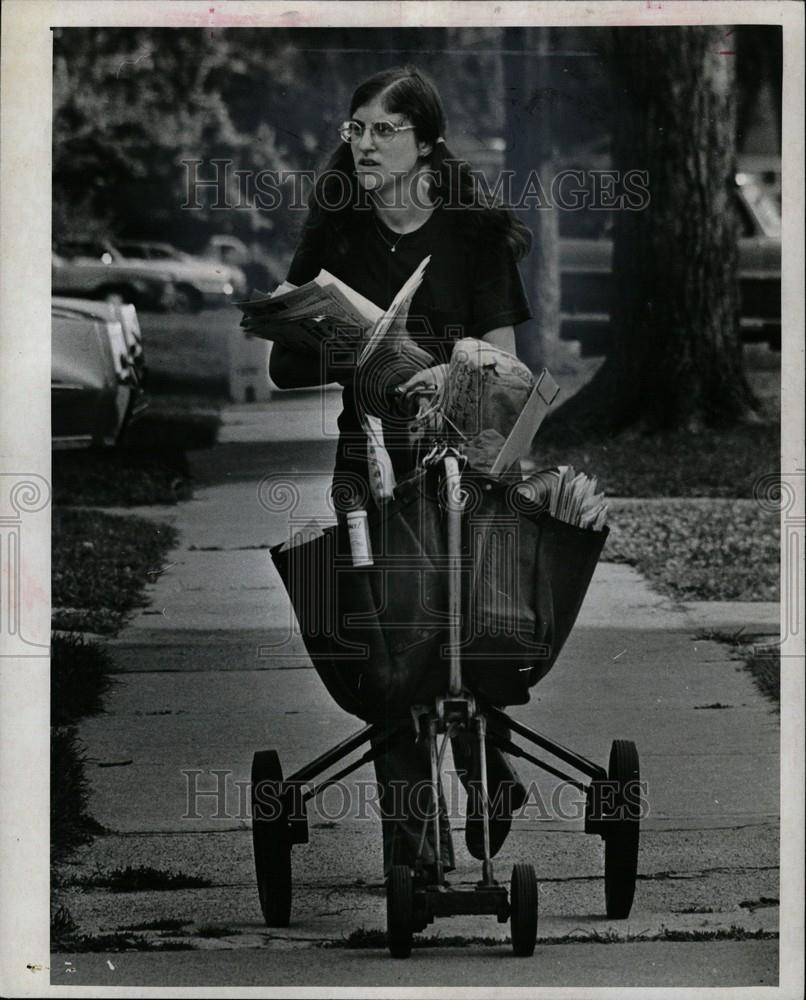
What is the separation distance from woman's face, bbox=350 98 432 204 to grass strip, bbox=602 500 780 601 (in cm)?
112

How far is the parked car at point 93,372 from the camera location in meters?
5.19

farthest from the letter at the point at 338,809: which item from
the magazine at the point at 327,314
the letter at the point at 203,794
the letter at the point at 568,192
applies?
the letter at the point at 568,192

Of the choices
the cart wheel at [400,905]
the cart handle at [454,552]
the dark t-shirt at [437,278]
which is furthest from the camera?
the dark t-shirt at [437,278]

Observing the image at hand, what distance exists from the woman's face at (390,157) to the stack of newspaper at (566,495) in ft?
2.89

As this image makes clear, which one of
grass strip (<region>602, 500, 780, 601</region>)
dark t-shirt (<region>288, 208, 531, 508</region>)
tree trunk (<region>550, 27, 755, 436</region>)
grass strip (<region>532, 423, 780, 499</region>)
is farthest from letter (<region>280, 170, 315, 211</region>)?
grass strip (<region>602, 500, 780, 601</region>)

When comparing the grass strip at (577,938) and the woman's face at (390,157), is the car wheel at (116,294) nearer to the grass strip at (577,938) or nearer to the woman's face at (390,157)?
the woman's face at (390,157)

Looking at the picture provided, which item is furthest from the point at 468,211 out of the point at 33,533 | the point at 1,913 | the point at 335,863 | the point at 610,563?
the point at 1,913

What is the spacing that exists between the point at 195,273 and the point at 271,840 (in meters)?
1.61

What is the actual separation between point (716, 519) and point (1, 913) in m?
2.36

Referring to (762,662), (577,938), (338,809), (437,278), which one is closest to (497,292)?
(437,278)

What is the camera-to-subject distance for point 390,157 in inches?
197

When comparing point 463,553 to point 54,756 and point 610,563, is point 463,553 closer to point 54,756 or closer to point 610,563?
point 610,563

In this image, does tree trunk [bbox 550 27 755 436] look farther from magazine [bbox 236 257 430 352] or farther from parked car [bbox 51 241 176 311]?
parked car [bbox 51 241 176 311]

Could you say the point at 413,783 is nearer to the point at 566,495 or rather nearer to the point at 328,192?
the point at 566,495
